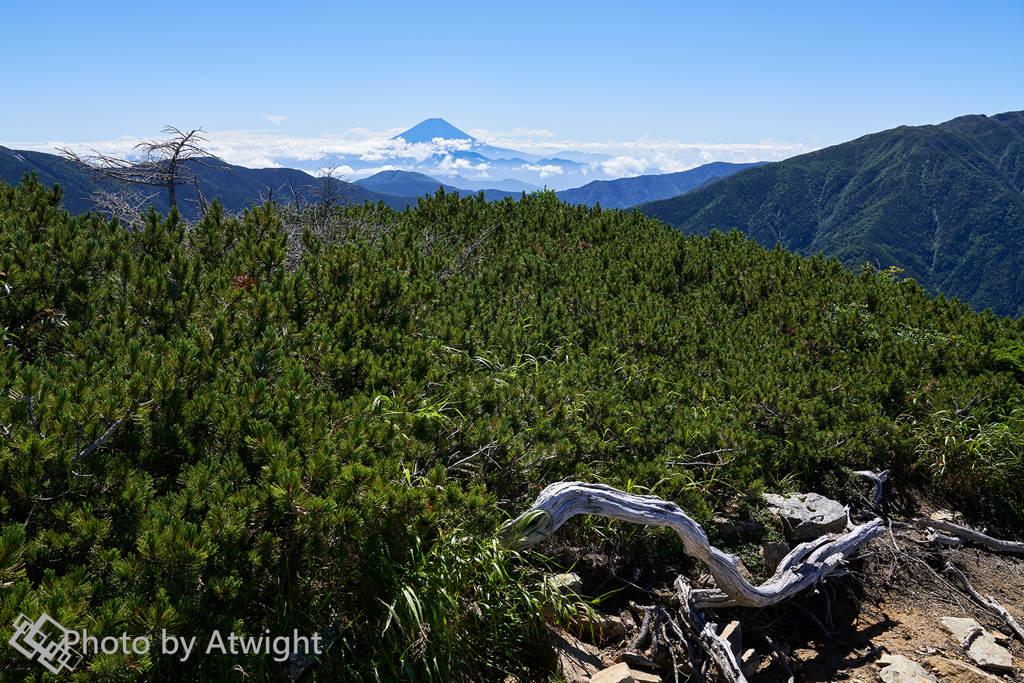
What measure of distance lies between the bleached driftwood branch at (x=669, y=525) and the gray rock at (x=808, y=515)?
377 mm

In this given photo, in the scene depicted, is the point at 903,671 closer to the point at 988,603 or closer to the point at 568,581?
the point at 988,603

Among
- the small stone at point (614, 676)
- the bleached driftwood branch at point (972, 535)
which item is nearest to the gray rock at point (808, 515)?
the bleached driftwood branch at point (972, 535)

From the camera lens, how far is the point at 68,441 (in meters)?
2.37

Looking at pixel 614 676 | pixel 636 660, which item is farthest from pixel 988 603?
pixel 614 676

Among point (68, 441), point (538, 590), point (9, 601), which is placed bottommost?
point (538, 590)

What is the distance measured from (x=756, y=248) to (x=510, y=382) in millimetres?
7713

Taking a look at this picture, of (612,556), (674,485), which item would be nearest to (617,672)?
(612,556)

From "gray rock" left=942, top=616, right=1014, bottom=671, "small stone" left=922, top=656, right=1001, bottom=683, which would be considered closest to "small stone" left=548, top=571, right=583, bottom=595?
"small stone" left=922, top=656, right=1001, bottom=683

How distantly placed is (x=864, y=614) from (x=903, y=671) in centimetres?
64

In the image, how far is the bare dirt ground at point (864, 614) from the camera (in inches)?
136

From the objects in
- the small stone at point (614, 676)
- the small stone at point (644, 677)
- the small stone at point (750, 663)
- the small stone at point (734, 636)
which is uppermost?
the small stone at point (614, 676)

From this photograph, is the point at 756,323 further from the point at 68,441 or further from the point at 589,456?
the point at 68,441

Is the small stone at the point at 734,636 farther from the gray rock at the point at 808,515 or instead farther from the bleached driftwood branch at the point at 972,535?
the bleached driftwood branch at the point at 972,535

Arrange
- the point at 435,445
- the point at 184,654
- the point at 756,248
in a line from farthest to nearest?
1. the point at 756,248
2. the point at 435,445
3. the point at 184,654
